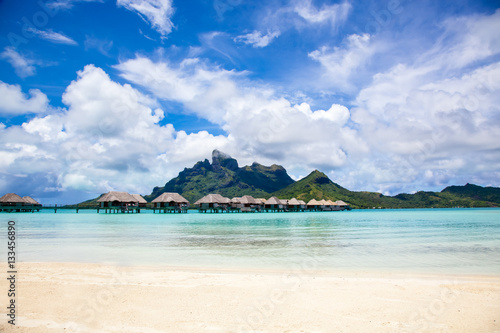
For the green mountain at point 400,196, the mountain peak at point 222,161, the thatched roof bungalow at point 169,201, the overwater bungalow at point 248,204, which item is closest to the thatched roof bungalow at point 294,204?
the overwater bungalow at point 248,204

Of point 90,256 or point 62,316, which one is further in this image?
point 90,256

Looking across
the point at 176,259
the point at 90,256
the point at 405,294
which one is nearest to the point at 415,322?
the point at 405,294

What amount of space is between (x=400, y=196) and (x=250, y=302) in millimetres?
206932

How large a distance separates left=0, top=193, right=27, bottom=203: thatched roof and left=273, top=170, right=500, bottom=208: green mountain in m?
103

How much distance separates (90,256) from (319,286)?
388 inches

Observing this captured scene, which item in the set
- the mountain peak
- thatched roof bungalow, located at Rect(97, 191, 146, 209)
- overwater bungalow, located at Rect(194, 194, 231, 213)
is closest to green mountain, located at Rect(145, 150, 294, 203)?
the mountain peak

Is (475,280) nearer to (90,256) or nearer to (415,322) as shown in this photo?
(415,322)

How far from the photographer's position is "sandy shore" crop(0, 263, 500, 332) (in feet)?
15.5

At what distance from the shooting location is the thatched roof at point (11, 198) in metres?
59.7

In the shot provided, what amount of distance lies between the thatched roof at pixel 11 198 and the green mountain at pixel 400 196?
102603mm

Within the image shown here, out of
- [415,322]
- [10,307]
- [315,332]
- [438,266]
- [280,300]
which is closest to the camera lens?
[315,332]

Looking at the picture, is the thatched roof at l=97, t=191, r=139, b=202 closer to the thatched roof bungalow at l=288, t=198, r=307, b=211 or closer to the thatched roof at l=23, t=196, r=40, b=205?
the thatched roof at l=23, t=196, r=40, b=205

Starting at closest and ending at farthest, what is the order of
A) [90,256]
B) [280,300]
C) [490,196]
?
[280,300]
[90,256]
[490,196]

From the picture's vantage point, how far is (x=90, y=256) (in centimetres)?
1222
